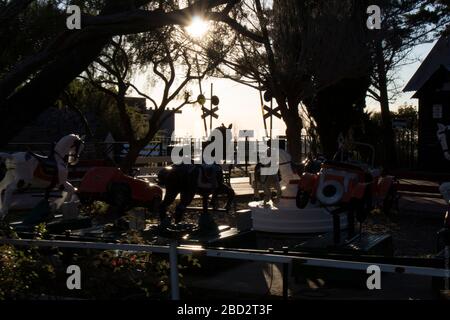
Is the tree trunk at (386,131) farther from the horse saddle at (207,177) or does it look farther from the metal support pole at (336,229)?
the metal support pole at (336,229)

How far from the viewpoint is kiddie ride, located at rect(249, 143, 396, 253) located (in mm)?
9273

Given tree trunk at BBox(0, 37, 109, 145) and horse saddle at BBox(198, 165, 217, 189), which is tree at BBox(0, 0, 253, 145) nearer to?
tree trunk at BBox(0, 37, 109, 145)

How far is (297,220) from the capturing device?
41.5ft

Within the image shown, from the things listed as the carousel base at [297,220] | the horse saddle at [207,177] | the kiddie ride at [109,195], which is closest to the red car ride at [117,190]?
the kiddie ride at [109,195]

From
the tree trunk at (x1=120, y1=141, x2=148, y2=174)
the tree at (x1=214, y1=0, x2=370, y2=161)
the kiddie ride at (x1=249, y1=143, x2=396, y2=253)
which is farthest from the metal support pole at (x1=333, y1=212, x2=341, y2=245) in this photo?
the tree trunk at (x1=120, y1=141, x2=148, y2=174)

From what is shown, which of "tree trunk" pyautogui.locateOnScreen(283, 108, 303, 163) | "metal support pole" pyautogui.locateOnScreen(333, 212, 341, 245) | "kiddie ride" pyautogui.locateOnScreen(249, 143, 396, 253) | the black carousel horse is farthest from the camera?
"tree trunk" pyautogui.locateOnScreen(283, 108, 303, 163)

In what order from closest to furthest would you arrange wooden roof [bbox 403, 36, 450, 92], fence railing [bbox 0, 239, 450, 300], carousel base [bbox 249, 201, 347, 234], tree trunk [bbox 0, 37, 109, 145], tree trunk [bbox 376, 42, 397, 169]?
fence railing [bbox 0, 239, 450, 300] < tree trunk [bbox 0, 37, 109, 145] < carousel base [bbox 249, 201, 347, 234] < wooden roof [bbox 403, 36, 450, 92] < tree trunk [bbox 376, 42, 397, 169]

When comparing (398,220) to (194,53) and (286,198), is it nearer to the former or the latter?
(286,198)

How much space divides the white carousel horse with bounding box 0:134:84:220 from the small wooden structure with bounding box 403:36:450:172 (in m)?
18.4

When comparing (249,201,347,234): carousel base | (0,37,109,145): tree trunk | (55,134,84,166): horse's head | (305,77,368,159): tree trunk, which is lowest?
(249,201,347,234): carousel base

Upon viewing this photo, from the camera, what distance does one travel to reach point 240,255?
5008 millimetres

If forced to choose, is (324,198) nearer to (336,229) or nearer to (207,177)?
(336,229)

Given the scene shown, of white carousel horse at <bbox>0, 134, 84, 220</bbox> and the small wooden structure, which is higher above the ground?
the small wooden structure
